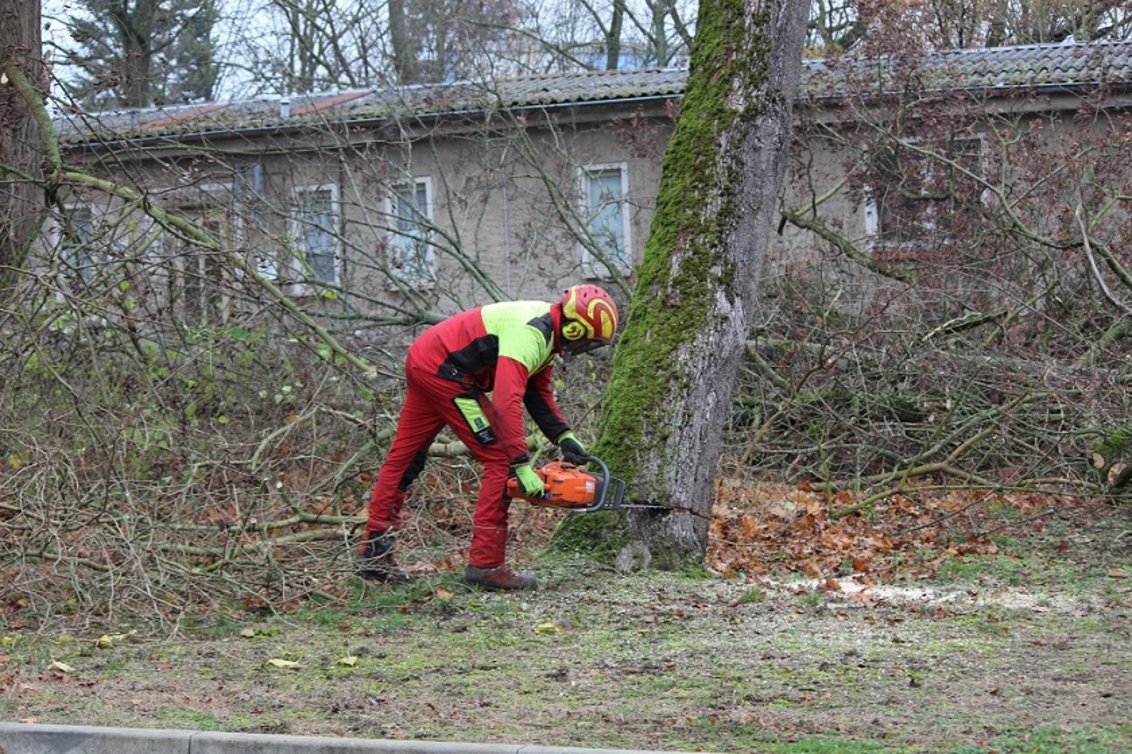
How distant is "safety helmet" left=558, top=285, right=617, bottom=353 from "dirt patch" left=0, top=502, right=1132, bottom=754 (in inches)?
52.5

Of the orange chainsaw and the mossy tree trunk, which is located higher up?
the mossy tree trunk

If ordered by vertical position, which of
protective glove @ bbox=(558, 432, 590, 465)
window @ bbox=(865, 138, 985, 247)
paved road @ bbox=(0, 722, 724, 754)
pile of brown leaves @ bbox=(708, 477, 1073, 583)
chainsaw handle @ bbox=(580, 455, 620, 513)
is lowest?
pile of brown leaves @ bbox=(708, 477, 1073, 583)

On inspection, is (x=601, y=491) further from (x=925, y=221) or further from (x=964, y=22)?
(x=964, y=22)

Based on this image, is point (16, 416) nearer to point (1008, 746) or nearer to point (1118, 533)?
point (1008, 746)

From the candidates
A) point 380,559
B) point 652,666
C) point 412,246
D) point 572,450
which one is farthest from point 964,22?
point 652,666

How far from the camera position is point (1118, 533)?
9.15 meters

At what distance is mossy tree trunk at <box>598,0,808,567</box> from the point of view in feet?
26.1

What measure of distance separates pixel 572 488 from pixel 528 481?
0.97 ft

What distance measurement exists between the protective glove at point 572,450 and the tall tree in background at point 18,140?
4.31 m

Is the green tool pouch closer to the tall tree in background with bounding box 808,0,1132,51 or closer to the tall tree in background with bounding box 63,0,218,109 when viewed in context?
the tall tree in background with bounding box 63,0,218,109

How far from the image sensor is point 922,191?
14297 mm

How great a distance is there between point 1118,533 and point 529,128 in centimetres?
1168

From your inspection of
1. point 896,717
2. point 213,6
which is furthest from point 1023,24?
point 896,717

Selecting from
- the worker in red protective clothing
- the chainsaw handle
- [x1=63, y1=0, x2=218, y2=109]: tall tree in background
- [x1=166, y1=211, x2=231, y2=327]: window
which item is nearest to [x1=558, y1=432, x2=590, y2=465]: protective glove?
the worker in red protective clothing
